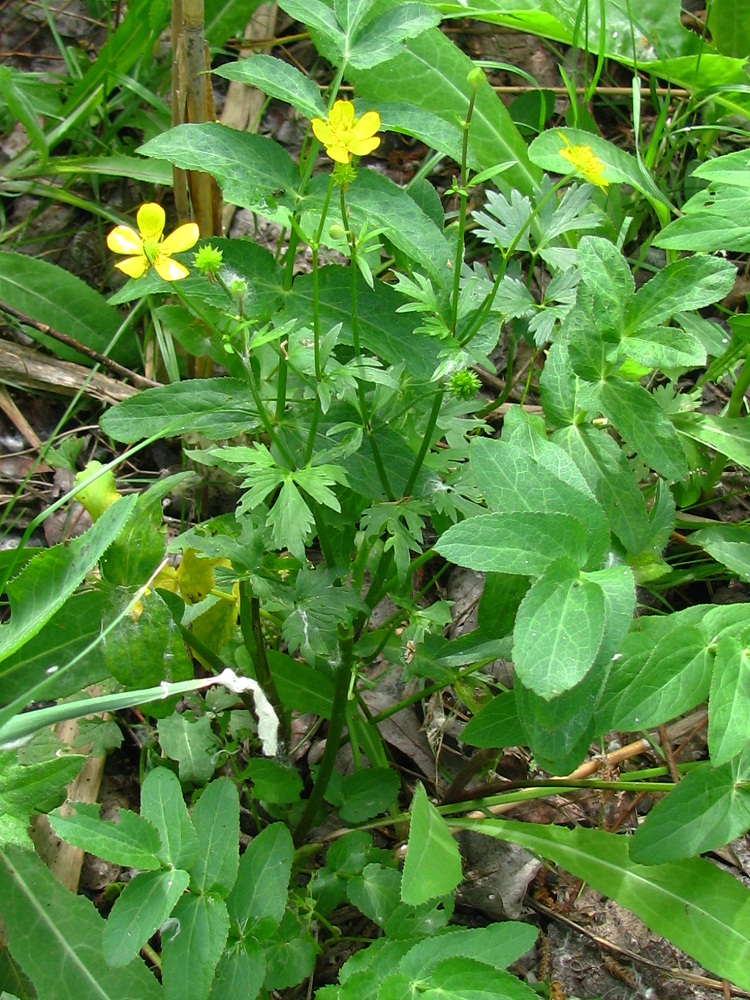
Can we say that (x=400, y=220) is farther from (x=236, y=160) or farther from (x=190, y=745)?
(x=190, y=745)

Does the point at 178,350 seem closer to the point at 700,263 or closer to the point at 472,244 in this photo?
the point at 472,244

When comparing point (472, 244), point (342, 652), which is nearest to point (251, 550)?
point (342, 652)

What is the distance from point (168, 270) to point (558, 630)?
0.74m

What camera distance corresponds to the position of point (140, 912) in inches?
55.0

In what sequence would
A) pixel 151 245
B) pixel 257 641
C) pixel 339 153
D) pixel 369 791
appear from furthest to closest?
pixel 369 791 < pixel 257 641 < pixel 151 245 < pixel 339 153

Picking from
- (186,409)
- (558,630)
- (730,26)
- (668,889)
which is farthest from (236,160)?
(730,26)

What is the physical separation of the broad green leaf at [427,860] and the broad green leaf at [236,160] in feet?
3.34

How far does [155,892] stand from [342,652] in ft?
1.65

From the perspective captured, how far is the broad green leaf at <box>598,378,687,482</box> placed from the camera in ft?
5.17

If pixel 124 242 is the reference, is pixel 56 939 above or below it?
below

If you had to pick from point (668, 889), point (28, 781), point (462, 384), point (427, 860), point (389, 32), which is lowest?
point (668, 889)

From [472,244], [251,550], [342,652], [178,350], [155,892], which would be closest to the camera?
[155,892]

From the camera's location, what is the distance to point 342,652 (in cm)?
168

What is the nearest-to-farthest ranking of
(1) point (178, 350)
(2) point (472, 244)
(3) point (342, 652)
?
(3) point (342, 652), (1) point (178, 350), (2) point (472, 244)
